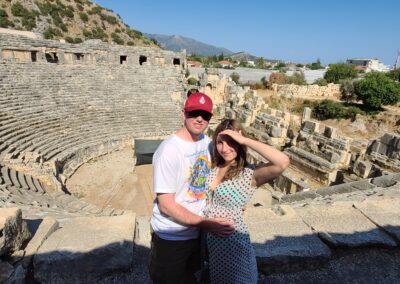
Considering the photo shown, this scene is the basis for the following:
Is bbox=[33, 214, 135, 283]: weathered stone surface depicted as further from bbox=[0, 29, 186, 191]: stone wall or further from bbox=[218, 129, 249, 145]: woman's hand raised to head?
bbox=[0, 29, 186, 191]: stone wall

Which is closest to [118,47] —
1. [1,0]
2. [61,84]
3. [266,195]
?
[61,84]

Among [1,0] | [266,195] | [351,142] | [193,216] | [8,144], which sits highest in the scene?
[1,0]

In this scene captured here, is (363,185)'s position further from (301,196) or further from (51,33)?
(51,33)

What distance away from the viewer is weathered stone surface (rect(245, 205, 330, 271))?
271 cm

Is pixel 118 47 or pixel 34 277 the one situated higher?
pixel 118 47

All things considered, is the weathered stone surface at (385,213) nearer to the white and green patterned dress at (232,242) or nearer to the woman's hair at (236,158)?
the white and green patterned dress at (232,242)

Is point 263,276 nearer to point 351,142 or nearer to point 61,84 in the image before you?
point 351,142

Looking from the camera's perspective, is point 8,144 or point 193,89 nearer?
point 8,144

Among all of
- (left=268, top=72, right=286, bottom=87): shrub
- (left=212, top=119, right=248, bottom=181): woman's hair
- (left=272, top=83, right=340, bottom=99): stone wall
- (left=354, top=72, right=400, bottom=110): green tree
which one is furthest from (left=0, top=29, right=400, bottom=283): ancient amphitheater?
(left=268, top=72, right=286, bottom=87): shrub

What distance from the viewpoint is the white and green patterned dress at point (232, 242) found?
1981 millimetres

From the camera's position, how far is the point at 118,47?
17.6 metres

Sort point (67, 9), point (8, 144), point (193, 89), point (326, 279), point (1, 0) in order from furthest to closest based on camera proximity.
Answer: point (67, 9) → point (1, 0) → point (193, 89) → point (8, 144) → point (326, 279)

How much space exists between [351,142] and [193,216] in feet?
28.9

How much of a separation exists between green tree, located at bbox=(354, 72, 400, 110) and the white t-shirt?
2902 centimetres
